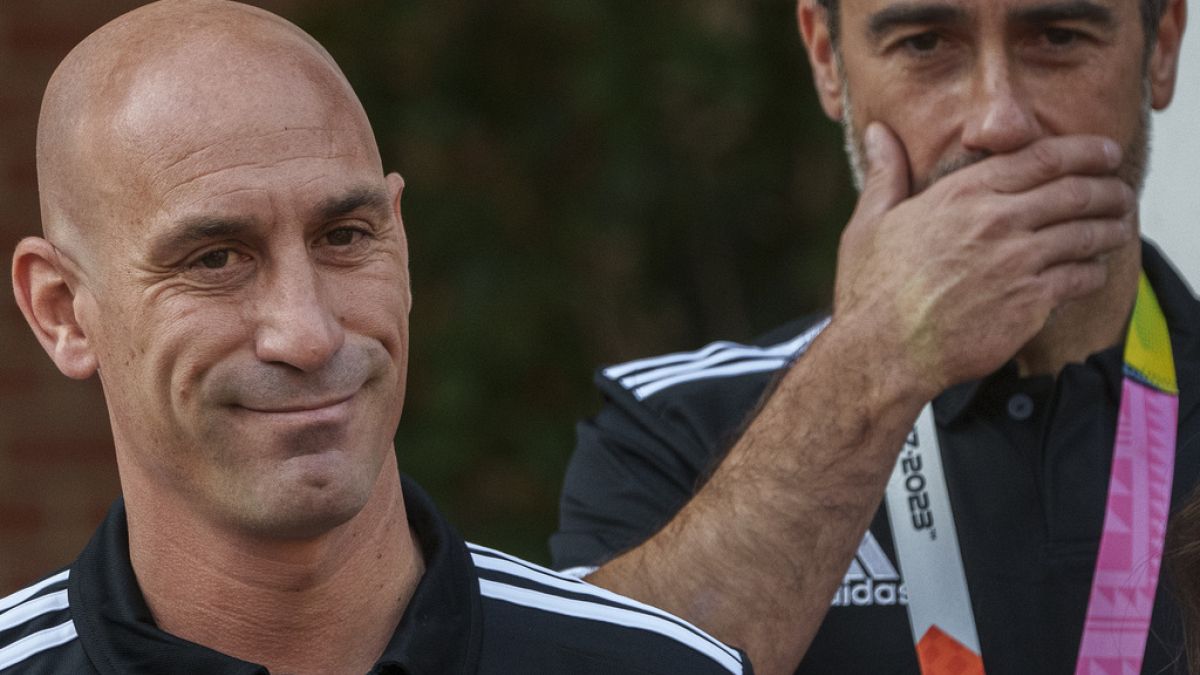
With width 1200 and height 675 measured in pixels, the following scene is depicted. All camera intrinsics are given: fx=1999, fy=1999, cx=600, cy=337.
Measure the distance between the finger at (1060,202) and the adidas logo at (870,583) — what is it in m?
0.46

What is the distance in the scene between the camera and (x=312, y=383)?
76.2 inches

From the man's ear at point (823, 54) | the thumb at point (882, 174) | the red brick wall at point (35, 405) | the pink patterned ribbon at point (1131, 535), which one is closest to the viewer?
the pink patterned ribbon at point (1131, 535)

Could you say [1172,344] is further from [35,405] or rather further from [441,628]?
[35,405]

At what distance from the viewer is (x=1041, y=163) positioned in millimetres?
2539

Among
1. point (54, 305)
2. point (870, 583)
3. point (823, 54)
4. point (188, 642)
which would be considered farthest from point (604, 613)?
point (823, 54)

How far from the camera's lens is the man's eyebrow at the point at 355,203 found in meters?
1.97

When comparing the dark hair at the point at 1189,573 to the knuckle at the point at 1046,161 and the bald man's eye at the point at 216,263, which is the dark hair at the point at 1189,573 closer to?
the knuckle at the point at 1046,161

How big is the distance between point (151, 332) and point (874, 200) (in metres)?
1.08

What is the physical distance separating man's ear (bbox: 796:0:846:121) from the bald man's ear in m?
1.26

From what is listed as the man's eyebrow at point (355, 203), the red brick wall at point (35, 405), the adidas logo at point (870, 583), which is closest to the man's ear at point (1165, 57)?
the adidas logo at point (870, 583)

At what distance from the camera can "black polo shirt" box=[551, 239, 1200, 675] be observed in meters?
2.45

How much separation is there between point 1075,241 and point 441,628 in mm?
1000

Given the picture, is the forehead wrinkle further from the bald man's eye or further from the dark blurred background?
the dark blurred background

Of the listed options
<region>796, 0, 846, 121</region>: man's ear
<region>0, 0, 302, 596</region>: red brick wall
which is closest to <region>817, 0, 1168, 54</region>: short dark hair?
<region>796, 0, 846, 121</region>: man's ear
